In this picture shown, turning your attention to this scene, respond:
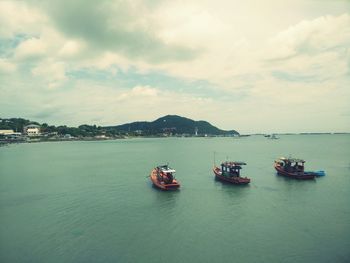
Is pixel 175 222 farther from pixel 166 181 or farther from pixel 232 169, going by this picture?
pixel 232 169

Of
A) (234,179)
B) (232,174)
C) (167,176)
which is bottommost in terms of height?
(234,179)

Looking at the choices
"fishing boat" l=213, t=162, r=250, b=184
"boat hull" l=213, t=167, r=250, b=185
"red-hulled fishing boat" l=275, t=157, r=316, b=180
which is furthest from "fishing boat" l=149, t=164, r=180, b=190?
"red-hulled fishing boat" l=275, t=157, r=316, b=180

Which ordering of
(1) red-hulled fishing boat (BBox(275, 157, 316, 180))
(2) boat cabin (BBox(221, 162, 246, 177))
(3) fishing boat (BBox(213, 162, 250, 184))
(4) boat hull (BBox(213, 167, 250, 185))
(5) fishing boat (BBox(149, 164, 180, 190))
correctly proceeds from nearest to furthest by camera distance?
(5) fishing boat (BBox(149, 164, 180, 190))
(4) boat hull (BBox(213, 167, 250, 185))
(3) fishing boat (BBox(213, 162, 250, 184))
(2) boat cabin (BBox(221, 162, 246, 177))
(1) red-hulled fishing boat (BBox(275, 157, 316, 180))

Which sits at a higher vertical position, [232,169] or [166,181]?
[232,169]

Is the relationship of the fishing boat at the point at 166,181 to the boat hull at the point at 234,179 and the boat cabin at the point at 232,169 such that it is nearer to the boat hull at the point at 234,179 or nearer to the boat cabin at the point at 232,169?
the boat hull at the point at 234,179

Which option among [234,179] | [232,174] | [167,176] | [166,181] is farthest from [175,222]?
[232,174]

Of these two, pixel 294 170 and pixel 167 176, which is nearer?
pixel 167 176

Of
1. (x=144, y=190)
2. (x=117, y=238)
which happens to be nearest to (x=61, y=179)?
(x=144, y=190)

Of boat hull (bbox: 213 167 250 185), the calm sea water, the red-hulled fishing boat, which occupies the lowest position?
Answer: the calm sea water

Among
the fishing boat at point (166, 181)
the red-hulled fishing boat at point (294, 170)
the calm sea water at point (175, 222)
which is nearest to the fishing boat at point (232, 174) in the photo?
the calm sea water at point (175, 222)

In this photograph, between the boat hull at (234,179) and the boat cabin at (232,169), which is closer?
the boat hull at (234,179)

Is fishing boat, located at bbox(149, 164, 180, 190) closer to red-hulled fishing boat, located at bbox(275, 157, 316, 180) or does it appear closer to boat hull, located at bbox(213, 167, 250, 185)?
boat hull, located at bbox(213, 167, 250, 185)
